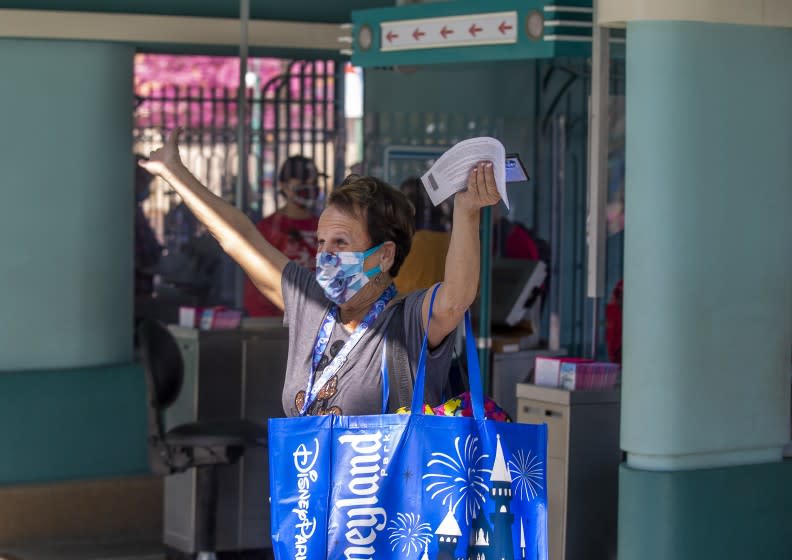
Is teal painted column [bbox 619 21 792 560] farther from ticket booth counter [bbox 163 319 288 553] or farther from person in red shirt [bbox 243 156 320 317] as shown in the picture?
person in red shirt [bbox 243 156 320 317]

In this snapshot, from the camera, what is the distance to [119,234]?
7.64m

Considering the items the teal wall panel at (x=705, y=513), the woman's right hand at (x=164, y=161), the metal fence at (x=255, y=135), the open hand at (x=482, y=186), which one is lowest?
the teal wall panel at (x=705, y=513)

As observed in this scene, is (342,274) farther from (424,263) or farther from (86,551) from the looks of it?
(86,551)

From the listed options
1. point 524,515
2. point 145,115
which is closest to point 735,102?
point 524,515

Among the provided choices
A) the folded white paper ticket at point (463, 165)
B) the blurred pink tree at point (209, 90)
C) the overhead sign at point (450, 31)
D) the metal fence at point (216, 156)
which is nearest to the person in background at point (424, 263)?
the overhead sign at point (450, 31)

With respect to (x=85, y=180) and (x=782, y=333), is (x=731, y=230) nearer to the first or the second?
(x=782, y=333)

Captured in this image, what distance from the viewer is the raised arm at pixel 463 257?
3047 millimetres

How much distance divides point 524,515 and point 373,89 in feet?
27.1

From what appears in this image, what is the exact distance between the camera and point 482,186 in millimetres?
3043

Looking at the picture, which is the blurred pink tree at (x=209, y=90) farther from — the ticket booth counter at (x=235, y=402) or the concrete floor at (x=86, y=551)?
the concrete floor at (x=86, y=551)

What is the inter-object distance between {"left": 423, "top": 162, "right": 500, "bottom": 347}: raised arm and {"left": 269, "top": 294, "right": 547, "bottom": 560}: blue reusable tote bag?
0.05 m

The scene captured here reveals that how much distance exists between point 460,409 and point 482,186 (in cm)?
Answer: 50

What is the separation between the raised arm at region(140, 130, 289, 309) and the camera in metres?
3.66

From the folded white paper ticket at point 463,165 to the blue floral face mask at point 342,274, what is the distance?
0.36m
